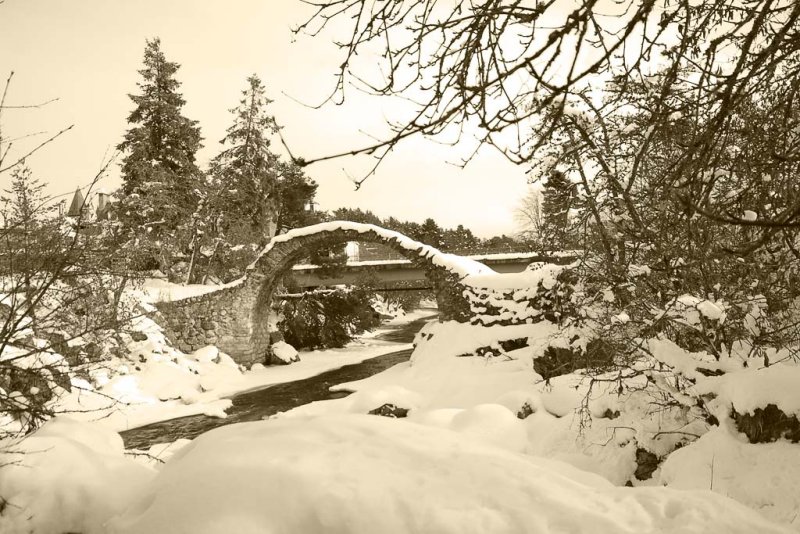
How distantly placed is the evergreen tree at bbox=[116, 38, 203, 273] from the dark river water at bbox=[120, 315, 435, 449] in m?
8.86

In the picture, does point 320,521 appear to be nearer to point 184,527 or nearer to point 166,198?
point 184,527

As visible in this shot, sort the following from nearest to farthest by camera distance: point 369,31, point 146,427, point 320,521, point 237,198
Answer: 1. point 320,521
2. point 369,31
3. point 146,427
4. point 237,198

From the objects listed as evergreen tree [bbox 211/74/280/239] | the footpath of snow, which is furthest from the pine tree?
the footpath of snow

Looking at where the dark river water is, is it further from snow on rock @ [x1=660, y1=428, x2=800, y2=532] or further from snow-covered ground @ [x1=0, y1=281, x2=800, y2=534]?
snow on rock @ [x1=660, y1=428, x2=800, y2=532]

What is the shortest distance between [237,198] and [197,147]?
337cm

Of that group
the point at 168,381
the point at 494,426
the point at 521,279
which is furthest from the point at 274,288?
the point at 494,426

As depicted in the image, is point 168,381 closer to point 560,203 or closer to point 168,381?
point 168,381

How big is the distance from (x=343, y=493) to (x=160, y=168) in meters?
21.9

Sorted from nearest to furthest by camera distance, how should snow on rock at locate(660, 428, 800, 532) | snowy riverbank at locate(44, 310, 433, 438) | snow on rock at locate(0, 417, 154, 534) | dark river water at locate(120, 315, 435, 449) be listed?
snow on rock at locate(0, 417, 154, 534)
snow on rock at locate(660, 428, 800, 532)
dark river water at locate(120, 315, 435, 449)
snowy riverbank at locate(44, 310, 433, 438)

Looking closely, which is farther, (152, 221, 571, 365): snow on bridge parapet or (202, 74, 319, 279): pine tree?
(202, 74, 319, 279): pine tree

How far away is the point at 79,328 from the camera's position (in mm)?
13234

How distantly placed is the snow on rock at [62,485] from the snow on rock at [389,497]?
1.10 ft

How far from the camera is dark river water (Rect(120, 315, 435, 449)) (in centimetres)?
1030

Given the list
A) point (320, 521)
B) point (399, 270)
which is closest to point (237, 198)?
point (399, 270)
